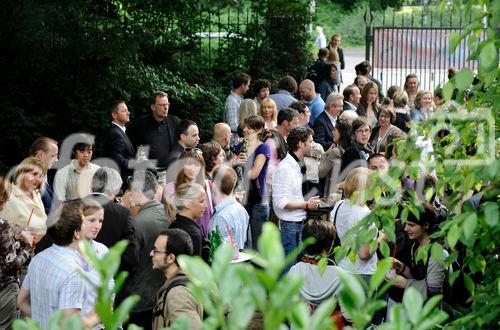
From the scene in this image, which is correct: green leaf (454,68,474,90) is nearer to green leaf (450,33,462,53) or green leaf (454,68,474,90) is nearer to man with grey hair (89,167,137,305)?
green leaf (450,33,462,53)

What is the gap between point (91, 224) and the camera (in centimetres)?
618

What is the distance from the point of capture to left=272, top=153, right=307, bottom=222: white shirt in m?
8.95

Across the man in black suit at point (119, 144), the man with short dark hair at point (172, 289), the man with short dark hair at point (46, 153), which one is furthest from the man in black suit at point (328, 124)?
the man with short dark hair at point (172, 289)

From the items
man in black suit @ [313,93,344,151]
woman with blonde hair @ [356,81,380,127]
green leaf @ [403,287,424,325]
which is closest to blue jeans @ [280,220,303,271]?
man in black suit @ [313,93,344,151]

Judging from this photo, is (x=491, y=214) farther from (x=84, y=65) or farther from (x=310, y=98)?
(x=84, y=65)

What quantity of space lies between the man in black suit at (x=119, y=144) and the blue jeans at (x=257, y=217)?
4.66 feet

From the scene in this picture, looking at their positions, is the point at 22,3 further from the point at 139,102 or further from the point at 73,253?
the point at 73,253

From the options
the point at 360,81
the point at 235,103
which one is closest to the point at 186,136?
the point at 235,103

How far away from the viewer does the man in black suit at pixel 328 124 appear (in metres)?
11.7

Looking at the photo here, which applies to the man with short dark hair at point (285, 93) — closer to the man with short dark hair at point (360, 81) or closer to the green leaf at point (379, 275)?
the man with short dark hair at point (360, 81)

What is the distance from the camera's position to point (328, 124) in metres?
11.8

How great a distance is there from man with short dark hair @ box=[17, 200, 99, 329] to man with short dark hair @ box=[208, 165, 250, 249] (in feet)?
6.74

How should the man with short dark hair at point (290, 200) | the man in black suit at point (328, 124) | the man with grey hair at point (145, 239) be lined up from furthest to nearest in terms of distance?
the man in black suit at point (328, 124)
the man with short dark hair at point (290, 200)
the man with grey hair at point (145, 239)

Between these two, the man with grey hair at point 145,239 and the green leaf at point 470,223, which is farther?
the man with grey hair at point 145,239
